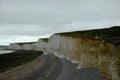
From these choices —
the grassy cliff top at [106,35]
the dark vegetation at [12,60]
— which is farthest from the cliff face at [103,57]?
the dark vegetation at [12,60]

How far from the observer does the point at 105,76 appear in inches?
1007

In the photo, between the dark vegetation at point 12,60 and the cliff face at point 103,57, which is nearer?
the cliff face at point 103,57

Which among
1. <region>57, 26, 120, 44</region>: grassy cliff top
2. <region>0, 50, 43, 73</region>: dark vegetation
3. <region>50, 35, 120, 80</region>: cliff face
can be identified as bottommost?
<region>0, 50, 43, 73</region>: dark vegetation

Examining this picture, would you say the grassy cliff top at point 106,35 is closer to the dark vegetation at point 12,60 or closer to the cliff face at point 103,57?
the cliff face at point 103,57

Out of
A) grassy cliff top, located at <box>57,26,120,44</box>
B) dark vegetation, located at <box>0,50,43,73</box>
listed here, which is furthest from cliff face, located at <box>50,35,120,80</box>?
dark vegetation, located at <box>0,50,43,73</box>

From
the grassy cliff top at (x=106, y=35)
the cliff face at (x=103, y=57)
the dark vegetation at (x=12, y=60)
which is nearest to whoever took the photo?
the cliff face at (x=103, y=57)

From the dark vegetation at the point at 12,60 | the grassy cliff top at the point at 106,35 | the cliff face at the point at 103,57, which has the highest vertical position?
the grassy cliff top at the point at 106,35

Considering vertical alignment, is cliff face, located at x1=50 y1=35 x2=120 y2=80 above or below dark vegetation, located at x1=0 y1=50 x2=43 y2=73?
above

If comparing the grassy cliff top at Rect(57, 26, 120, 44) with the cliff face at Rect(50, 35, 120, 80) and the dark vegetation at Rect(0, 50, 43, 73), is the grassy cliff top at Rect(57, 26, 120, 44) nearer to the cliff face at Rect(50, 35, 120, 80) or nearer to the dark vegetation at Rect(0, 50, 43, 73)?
the cliff face at Rect(50, 35, 120, 80)

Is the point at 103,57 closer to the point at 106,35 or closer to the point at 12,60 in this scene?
the point at 106,35

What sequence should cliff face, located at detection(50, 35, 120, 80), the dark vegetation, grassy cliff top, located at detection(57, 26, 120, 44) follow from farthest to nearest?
the dark vegetation
grassy cliff top, located at detection(57, 26, 120, 44)
cliff face, located at detection(50, 35, 120, 80)

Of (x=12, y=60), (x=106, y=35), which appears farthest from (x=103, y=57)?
(x=12, y=60)

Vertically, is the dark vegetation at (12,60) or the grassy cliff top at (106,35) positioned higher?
the grassy cliff top at (106,35)

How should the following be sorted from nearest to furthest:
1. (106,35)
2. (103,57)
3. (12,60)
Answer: (103,57) < (106,35) < (12,60)
